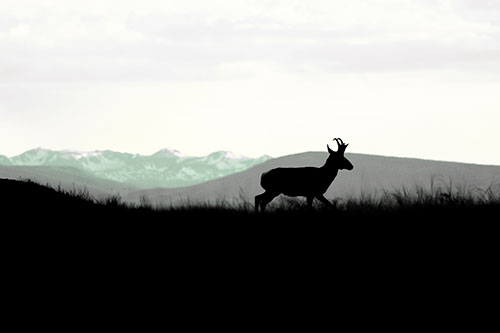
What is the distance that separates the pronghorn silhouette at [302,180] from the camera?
34.5 ft

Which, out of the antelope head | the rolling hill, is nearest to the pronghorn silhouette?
the antelope head

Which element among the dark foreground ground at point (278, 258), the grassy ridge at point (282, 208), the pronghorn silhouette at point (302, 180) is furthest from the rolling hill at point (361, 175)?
the dark foreground ground at point (278, 258)

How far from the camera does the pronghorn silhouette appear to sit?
10516 mm

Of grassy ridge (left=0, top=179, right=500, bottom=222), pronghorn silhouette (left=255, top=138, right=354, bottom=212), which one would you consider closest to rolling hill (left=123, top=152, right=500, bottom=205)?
grassy ridge (left=0, top=179, right=500, bottom=222)

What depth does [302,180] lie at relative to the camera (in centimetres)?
1063

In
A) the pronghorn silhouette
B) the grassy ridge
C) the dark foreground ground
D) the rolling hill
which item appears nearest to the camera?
the dark foreground ground

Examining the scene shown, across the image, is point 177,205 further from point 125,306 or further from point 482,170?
point 482,170

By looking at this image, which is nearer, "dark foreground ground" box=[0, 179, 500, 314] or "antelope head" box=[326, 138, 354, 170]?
"dark foreground ground" box=[0, 179, 500, 314]

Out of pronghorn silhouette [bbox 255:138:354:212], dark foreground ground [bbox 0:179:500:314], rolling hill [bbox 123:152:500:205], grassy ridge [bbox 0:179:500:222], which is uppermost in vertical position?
rolling hill [bbox 123:152:500:205]

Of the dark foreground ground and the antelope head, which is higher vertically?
the antelope head

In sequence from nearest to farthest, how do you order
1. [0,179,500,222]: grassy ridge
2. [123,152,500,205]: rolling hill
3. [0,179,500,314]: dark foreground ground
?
[0,179,500,314]: dark foreground ground
[0,179,500,222]: grassy ridge
[123,152,500,205]: rolling hill

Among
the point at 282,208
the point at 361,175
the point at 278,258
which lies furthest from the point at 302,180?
the point at 361,175

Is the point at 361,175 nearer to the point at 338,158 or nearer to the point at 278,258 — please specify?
the point at 338,158

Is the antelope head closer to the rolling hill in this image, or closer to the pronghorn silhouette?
the pronghorn silhouette
